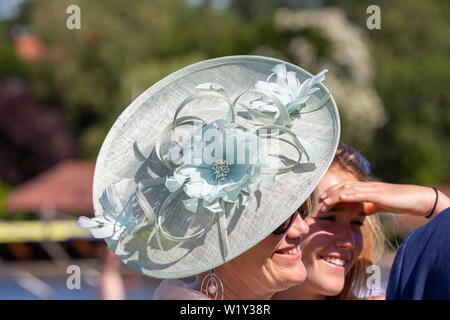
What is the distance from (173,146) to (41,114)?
2441 cm

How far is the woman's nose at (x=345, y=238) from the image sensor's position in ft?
6.53

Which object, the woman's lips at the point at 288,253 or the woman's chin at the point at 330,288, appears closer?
the woman's lips at the point at 288,253

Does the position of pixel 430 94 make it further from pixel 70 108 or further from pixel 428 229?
pixel 428 229

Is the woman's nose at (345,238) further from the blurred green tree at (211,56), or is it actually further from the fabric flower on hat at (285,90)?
the blurred green tree at (211,56)

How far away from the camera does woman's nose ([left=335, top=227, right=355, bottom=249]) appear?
1991mm

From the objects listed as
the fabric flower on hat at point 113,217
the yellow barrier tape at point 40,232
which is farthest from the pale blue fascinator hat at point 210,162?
the yellow barrier tape at point 40,232

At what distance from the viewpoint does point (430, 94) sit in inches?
818

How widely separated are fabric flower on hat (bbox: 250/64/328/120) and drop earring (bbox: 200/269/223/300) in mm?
473

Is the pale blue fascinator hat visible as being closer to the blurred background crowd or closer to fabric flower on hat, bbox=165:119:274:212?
fabric flower on hat, bbox=165:119:274:212

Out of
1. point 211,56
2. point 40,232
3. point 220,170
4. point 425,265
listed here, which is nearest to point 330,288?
point 425,265

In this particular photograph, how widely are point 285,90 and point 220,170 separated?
287mm

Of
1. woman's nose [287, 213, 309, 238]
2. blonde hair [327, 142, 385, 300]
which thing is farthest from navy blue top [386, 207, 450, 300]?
blonde hair [327, 142, 385, 300]

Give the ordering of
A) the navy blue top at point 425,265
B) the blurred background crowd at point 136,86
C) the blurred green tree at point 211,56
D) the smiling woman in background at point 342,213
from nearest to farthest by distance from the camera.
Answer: the navy blue top at point 425,265 → the smiling woman in background at point 342,213 → the blurred background crowd at point 136,86 → the blurred green tree at point 211,56
